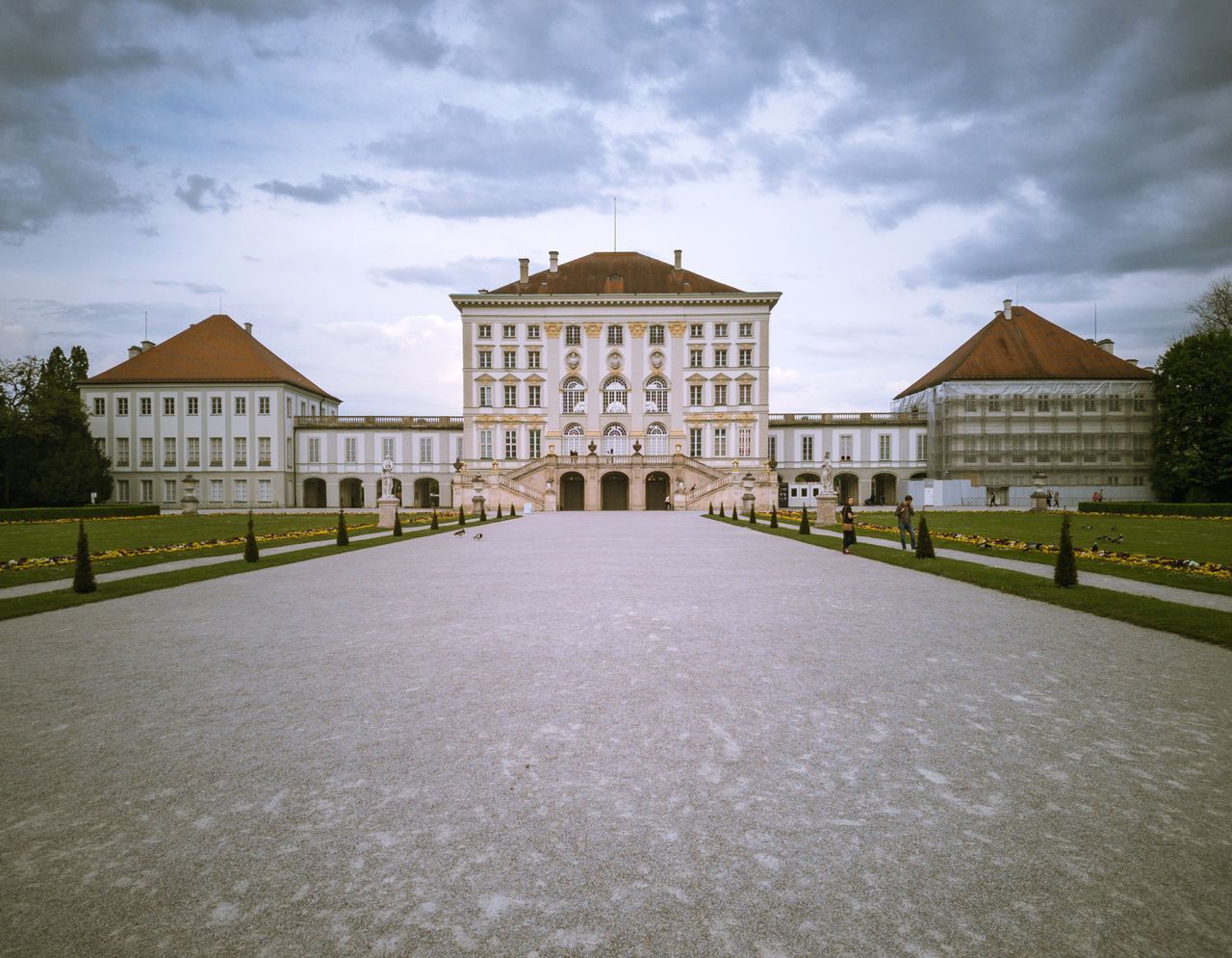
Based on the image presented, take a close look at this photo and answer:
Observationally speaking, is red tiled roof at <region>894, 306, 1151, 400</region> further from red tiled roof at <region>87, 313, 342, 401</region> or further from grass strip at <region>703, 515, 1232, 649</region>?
red tiled roof at <region>87, 313, 342, 401</region>

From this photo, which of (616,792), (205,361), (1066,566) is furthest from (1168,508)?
(205,361)

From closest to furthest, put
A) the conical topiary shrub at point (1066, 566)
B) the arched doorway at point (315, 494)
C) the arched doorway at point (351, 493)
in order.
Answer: the conical topiary shrub at point (1066, 566), the arched doorway at point (315, 494), the arched doorway at point (351, 493)

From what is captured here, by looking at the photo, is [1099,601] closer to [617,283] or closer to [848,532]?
[848,532]

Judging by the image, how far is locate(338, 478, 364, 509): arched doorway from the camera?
62.0 metres

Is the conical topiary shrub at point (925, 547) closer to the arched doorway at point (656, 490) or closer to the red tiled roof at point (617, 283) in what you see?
the arched doorway at point (656, 490)

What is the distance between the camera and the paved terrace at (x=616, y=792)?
2.85 metres

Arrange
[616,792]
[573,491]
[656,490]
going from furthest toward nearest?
[573,491] < [656,490] < [616,792]

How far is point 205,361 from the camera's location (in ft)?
196

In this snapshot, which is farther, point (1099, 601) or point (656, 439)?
point (656, 439)

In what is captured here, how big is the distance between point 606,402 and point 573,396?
111 inches

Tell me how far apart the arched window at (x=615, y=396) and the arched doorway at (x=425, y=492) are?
52.4ft

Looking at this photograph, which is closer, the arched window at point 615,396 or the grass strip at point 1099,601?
the grass strip at point 1099,601

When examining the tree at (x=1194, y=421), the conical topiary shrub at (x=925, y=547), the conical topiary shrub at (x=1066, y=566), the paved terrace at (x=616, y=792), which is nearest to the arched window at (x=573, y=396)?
the tree at (x=1194, y=421)

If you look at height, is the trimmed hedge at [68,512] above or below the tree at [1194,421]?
below
